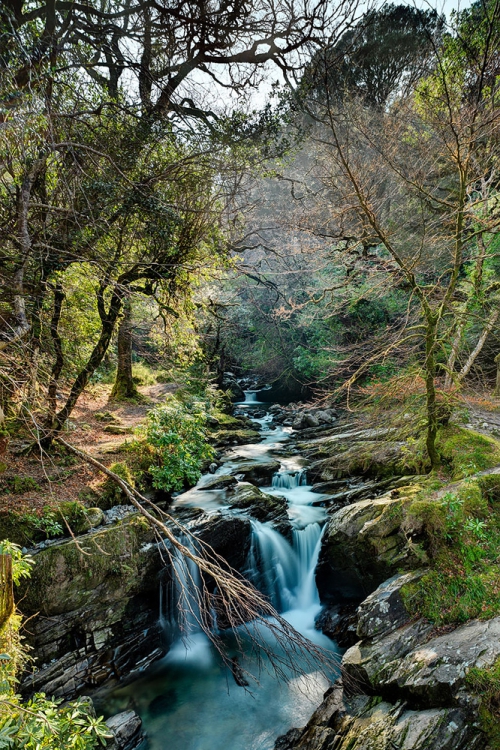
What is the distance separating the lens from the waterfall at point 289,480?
9.54 meters

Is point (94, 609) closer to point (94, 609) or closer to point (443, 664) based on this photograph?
point (94, 609)

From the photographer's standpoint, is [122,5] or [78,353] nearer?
[122,5]

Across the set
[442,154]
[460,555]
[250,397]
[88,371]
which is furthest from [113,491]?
[250,397]

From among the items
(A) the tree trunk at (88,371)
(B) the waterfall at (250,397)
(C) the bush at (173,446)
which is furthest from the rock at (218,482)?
(B) the waterfall at (250,397)

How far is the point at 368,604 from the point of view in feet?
15.9

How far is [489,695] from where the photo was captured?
10.2 ft

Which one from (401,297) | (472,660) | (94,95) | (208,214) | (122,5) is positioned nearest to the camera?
(472,660)

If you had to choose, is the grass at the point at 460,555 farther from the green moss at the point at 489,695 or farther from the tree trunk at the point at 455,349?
the tree trunk at the point at 455,349

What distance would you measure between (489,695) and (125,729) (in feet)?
14.3

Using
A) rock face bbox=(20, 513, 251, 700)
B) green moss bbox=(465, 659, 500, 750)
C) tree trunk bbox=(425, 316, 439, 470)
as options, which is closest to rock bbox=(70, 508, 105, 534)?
rock face bbox=(20, 513, 251, 700)

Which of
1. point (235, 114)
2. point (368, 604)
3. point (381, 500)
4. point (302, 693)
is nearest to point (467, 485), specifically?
point (381, 500)

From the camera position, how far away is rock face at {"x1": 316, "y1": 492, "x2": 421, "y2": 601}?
5.47 m

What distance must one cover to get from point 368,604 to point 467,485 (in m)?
2.22

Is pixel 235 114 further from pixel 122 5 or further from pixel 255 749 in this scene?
pixel 255 749
